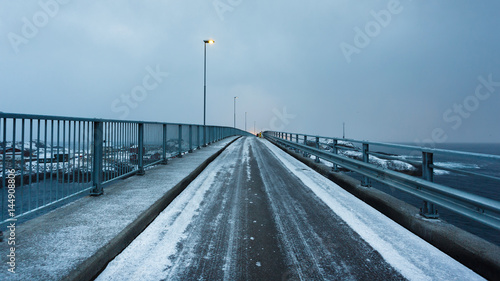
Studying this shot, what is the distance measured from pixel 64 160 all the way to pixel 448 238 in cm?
555

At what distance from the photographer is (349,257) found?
115 inches

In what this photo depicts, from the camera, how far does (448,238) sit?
10.0ft

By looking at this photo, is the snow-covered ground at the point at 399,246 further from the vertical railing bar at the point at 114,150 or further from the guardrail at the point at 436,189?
the vertical railing bar at the point at 114,150

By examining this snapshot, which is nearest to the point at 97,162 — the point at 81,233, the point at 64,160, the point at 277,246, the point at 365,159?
the point at 64,160

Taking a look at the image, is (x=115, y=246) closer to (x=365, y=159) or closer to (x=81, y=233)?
(x=81, y=233)

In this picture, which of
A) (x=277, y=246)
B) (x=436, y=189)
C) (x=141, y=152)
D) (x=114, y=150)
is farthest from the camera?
(x=141, y=152)

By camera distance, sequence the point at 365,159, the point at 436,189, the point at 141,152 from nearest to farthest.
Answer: the point at 436,189, the point at 365,159, the point at 141,152

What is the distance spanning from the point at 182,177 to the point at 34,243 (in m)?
3.87

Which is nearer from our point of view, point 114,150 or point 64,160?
point 64,160

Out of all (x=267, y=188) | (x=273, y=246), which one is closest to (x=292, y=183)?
(x=267, y=188)

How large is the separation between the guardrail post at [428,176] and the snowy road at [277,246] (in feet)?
1.46

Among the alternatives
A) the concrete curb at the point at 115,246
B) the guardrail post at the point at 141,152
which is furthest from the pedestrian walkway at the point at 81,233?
the guardrail post at the point at 141,152

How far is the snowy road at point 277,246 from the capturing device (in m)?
2.62

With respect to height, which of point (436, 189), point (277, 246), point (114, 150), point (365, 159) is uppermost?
point (114, 150)
